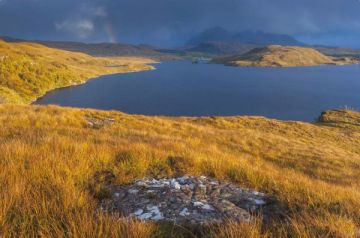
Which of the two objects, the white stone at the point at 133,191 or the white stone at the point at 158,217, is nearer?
the white stone at the point at 158,217

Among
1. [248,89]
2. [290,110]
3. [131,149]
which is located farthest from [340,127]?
[248,89]

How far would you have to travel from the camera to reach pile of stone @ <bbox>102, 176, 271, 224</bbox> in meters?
4.78

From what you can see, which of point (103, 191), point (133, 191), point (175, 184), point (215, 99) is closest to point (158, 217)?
point (133, 191)

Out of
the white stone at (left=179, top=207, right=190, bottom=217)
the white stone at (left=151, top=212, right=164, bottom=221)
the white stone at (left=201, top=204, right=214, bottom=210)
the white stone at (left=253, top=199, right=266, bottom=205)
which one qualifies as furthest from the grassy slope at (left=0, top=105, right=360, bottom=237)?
the white stone at (left=201, top=204, right=214, bottom=210)

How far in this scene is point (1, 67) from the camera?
13212 centimetres

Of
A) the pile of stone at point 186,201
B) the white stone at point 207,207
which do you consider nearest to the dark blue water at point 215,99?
the pile of stone at point 186,201

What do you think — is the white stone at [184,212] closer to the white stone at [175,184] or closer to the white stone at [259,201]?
the white stone at [175,184]

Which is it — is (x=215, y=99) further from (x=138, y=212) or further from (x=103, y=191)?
(x=138, y=212)

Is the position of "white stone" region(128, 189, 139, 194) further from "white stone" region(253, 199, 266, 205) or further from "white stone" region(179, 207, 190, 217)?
"white stone" region(253, 199, 266, 205)

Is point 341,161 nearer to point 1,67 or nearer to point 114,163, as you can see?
point 114,163

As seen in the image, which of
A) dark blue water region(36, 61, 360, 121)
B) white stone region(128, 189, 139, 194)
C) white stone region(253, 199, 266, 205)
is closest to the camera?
white stone region(253, 199, 266, 205)

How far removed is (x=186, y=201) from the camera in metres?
5.34

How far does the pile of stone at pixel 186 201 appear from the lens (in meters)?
4.78

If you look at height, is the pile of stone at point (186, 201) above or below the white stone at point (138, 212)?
below
